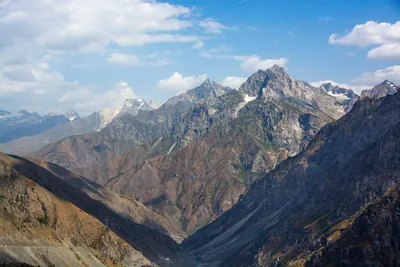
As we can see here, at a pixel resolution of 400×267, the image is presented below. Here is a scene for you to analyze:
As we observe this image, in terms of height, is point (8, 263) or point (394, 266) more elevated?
point (8, 263)

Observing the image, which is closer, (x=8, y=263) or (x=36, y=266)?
(x=8, y=263)

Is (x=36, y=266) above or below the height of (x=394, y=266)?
above

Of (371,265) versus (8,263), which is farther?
(371,265)

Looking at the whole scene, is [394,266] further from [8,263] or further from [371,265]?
[8,263]

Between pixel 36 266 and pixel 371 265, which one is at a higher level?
pixel 36 266

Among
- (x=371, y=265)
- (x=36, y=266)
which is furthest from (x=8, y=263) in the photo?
(x=371, y=265)

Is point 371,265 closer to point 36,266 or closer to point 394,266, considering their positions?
point 394,266

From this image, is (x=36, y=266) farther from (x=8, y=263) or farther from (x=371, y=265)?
(x=371, y=265)
